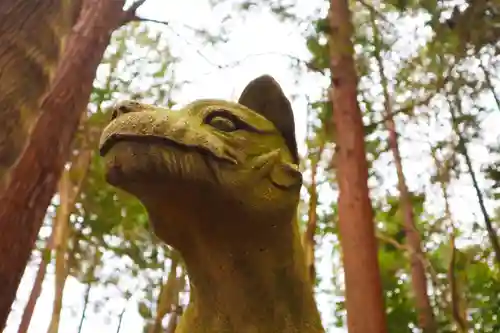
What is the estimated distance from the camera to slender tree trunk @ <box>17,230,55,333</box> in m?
6.70

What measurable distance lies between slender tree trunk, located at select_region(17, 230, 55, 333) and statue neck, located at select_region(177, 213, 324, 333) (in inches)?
224

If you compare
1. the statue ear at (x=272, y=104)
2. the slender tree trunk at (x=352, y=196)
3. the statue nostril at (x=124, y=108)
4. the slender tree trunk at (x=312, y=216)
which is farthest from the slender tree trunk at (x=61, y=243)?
the statue nostril at (x=124, y=108)

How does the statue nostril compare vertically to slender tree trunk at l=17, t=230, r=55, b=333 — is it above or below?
below

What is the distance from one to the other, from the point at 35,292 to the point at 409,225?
419cm

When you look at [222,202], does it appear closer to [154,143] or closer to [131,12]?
[154,143]

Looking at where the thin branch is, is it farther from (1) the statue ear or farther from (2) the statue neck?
(2) the statue neck

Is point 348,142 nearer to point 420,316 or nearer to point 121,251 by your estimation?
point 420,316

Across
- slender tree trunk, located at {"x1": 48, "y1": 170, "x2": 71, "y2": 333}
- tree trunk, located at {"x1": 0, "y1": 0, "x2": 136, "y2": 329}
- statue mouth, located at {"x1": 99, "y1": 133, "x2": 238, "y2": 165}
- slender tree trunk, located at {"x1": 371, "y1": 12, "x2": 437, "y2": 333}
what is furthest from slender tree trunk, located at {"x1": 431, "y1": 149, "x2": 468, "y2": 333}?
slender tree trunk, located at {"x1": 48, "y1": 170, "x2": 71, "y2": 333}

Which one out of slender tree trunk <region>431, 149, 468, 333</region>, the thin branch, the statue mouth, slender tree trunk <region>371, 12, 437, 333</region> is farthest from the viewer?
slender tree trunk <region>371, 12, 437, 333</region>

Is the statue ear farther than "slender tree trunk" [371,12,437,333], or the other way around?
"slender tree trunk" [371,12,437,333]

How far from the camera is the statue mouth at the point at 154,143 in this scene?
1387 millimetres

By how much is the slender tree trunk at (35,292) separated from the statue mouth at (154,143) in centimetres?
584

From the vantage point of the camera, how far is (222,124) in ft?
5.14

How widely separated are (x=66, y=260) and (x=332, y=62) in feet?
16.1
